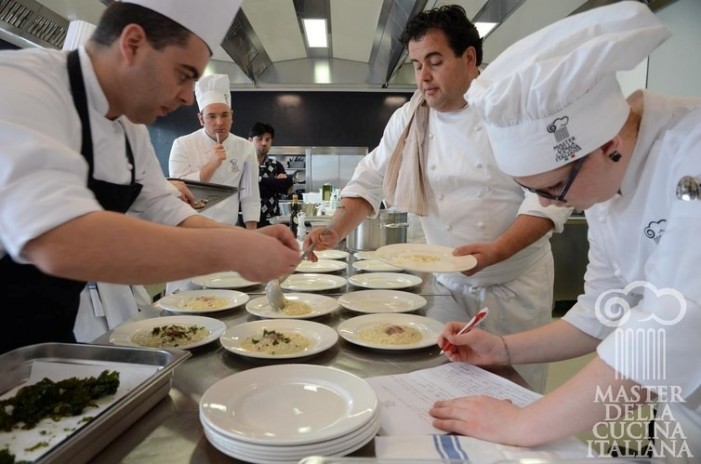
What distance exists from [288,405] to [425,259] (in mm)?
977

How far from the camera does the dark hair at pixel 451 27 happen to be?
195cm

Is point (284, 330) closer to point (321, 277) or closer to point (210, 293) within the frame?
point (210, 293)

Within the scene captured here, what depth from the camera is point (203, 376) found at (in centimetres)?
118

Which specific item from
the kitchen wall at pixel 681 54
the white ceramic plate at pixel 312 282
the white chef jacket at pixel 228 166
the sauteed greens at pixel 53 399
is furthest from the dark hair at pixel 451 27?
the kitchen wall at pixel 681 54

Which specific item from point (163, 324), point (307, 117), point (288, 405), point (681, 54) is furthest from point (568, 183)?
point (307, 117)

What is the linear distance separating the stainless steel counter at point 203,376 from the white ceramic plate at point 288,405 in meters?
0.06

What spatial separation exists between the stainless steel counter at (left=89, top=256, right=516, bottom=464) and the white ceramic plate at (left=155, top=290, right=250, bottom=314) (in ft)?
0.11

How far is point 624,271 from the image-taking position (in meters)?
1.11

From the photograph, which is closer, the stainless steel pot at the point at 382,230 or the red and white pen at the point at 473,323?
the red and white pen at the point at 473,323

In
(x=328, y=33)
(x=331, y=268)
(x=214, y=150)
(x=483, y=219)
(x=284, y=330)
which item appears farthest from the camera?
(x=328, y=33)

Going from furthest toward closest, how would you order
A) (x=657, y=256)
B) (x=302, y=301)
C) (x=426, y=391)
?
1. (x=302, y=301)
2. (x=426, y=391)
3. (x=657, y=256)

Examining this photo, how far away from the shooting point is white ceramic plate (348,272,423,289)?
2093 mm

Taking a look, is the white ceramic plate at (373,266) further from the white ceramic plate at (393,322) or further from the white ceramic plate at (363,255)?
the white ceramic plate at (393,322)

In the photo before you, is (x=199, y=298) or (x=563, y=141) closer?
(x=563, y=141)
